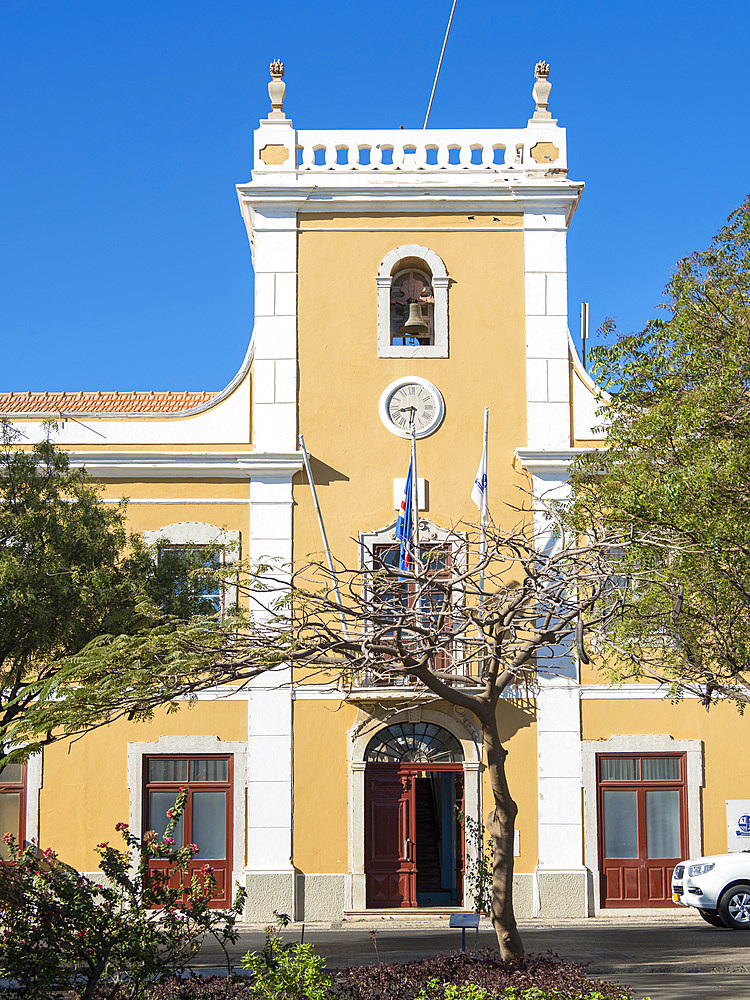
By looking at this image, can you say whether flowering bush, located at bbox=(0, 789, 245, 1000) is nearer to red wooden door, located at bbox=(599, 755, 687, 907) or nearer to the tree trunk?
the tree trunk

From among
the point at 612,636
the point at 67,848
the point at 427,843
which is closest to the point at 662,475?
the point at 612,636

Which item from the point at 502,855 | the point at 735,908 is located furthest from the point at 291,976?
the point at 735,908

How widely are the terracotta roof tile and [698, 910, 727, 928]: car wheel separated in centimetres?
1239

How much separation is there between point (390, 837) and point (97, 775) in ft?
16.4

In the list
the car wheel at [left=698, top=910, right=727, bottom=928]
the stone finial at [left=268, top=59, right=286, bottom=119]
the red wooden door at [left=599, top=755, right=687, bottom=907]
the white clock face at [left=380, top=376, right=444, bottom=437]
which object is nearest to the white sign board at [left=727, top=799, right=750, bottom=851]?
the red wooden door at [left=599, top=755, right=687, bottom=907]

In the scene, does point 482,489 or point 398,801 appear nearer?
point 482,489

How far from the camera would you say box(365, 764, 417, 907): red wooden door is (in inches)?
814

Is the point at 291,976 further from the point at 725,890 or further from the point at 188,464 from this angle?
the point at 188,464

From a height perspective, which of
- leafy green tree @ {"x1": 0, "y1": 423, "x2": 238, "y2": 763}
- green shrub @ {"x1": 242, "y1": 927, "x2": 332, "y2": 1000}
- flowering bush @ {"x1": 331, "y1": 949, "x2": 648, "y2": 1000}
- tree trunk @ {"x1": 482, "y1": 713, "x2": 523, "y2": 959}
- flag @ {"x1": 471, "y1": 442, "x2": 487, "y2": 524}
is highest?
flag @ {"x1": 471, "y1": 442, "x2": 487, "y2": 524}

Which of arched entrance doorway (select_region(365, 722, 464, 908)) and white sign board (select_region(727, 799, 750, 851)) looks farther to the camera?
white sign board (select_region(727, 799, 750, 851))

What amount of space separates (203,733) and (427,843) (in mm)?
7249

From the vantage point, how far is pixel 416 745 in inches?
836

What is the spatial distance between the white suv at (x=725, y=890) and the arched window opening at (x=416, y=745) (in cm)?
431

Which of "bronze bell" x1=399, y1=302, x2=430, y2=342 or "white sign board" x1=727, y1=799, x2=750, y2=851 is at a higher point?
"bronze bell" x1=399, y1=302, x2=430, y2=342
